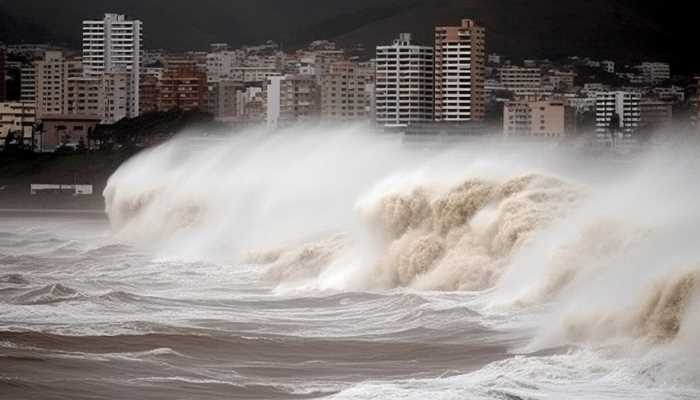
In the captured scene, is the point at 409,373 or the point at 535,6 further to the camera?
the point at 535,6

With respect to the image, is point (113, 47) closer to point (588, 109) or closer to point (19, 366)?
point (588, 109)

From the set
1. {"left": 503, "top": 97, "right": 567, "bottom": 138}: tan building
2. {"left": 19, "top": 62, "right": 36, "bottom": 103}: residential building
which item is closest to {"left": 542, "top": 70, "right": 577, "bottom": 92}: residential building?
{"left": 503, "top": 97, "right": 567, "bottom": 138}: tan building

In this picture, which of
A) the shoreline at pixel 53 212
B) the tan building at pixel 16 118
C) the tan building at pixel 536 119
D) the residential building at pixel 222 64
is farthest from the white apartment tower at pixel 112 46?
the shoreline at pixel 53 212

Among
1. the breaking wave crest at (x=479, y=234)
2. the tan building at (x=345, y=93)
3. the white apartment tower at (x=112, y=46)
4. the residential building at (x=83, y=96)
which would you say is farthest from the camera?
the white apartment tower at (x=112, y=46)

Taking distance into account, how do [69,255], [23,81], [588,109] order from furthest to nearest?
[23,81], [588,109], [69,255]

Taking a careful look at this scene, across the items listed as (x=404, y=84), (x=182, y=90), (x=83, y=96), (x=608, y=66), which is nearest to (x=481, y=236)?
(x=404, y=84)

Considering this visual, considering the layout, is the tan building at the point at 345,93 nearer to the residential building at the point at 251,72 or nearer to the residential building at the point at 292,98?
the residential building at the point at 292,98

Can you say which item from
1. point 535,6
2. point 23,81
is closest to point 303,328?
point 23,81

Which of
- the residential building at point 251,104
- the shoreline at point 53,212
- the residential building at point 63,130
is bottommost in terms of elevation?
the shoreline at point 53,212
